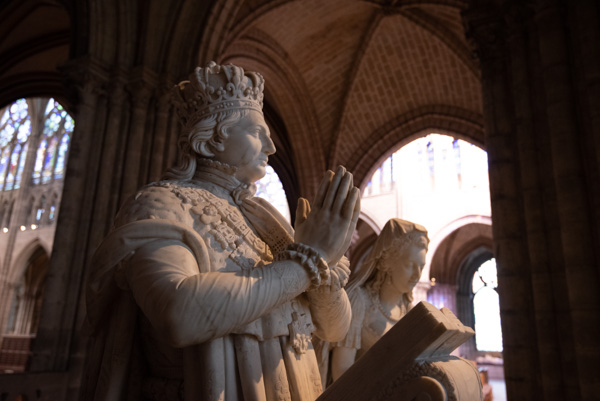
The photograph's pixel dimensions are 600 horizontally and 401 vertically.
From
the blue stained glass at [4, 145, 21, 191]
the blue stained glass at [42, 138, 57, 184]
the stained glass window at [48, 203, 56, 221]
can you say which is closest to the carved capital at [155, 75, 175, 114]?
the stained glass window at [48, 203, 56, 221]

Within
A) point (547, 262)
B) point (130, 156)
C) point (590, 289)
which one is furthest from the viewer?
point (130, 156)

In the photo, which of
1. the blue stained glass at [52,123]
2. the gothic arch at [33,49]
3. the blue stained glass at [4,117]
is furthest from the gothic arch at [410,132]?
the blue stained glass at [4,117]

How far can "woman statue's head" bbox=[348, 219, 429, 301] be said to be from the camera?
93.2 inches

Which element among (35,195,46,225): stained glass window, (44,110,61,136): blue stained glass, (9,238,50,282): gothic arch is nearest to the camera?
(9,238,50,282): gothic arch

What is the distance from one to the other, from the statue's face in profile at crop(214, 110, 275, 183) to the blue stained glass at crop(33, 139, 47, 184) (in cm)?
2106

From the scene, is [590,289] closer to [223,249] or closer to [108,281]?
[223,249]

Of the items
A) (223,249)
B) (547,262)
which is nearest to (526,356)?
(547,262)

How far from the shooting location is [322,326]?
53.7 inches

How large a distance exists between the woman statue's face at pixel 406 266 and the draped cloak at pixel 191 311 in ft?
3.44

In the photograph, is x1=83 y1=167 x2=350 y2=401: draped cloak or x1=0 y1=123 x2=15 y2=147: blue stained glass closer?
x1=83 y1=167 x2=350 y2=401: draped cloak

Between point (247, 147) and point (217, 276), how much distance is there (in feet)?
1.41

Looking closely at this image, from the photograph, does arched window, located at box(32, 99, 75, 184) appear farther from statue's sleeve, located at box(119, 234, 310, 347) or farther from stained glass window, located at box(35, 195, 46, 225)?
statue's sleeve, located at box(119, 234, 310, 347)

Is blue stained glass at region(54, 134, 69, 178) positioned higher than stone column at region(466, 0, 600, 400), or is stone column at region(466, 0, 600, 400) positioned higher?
blue stained glass at region(54, 134, 69, 178)

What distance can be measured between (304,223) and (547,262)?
3.45 metres
